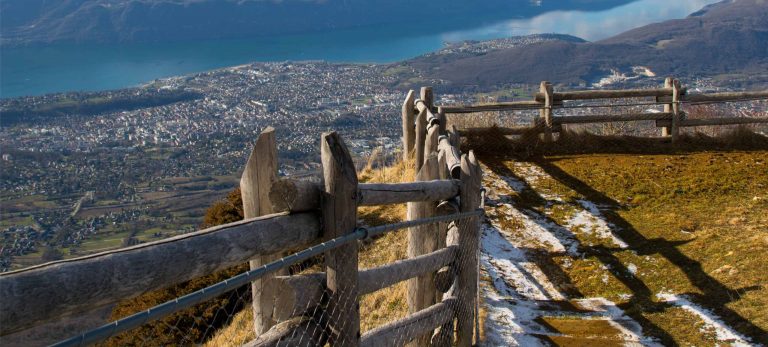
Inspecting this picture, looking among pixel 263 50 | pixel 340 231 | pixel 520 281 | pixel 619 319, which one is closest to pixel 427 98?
pixel 520 281

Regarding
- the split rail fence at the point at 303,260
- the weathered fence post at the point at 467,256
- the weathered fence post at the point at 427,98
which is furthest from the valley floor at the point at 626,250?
the weathered fence post at the point at 427,98

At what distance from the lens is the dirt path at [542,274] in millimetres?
6414

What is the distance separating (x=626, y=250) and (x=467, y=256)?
392 cm

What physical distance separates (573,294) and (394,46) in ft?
277

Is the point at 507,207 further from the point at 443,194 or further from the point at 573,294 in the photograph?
the point at 443,194

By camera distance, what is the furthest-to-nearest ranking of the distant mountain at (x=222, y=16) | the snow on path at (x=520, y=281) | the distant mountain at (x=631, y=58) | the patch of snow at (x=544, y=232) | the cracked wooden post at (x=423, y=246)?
1. the distant mountain at (x=222, y=16)
2. the distant mountain at (x=631, y=58)
3. the patch of snow at (x=544, y=232)
4. the snow on path at (x=520, y=281)
5. the cracked wooden post at (x=423, y=246)

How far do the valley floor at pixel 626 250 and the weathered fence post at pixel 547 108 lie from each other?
0.79 meters

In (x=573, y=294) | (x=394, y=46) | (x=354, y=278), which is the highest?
(x=394, y=46)

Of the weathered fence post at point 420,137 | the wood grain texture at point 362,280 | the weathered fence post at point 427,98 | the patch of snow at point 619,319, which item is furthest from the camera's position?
the weathered fence post at point 427,98

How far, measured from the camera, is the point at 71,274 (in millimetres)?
2322

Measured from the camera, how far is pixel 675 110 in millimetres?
13102

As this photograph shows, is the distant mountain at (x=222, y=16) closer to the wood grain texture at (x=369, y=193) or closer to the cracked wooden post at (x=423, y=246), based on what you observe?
the cracked wooden post at (x=423, y=246)

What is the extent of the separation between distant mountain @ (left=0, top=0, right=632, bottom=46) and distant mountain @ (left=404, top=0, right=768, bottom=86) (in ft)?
156

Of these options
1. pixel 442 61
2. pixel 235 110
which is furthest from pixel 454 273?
pixel 442 61
